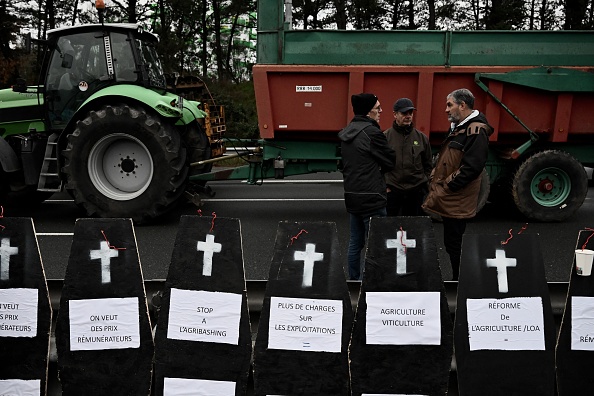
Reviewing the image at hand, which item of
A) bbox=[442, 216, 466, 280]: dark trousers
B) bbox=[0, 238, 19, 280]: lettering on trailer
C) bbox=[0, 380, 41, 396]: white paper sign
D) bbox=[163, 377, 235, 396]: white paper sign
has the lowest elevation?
bbox=[0, 380, 41, 396]: white paper sign

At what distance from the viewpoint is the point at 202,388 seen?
3330 millimetres

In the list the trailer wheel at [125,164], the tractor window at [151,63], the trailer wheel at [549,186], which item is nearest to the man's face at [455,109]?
the trailer wheel at [549,186]

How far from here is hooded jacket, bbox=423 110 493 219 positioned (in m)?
5.04

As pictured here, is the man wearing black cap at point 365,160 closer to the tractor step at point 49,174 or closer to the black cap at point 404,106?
the black cap at point 404,106

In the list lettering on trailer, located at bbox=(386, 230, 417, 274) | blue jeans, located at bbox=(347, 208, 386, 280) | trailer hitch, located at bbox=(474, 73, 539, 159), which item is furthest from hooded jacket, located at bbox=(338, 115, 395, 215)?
trailer hitch, located at bbox=(474, 73, 539, 159)

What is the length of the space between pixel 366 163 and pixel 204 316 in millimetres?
2399

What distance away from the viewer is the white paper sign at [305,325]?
3338mm

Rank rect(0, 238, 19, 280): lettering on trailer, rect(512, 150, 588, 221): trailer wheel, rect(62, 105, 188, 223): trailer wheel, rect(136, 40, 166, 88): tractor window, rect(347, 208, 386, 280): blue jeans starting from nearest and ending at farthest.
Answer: rect(0, 238, 19, 280): lettering on trailer < rect(347, 208, 386, 280): blue jeans < rect(62, 105, 188, 223): trailer wheel < rect(512, 150, 588, 221): trailer wheel < rect(136, 40, 166, 88): tractor window

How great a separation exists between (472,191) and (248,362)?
265 centimetres

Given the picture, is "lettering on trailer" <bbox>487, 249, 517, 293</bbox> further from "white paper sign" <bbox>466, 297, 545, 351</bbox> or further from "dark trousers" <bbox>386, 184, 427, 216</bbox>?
"dark trousers" <bbox>386, 184, 427, 216</bbox>

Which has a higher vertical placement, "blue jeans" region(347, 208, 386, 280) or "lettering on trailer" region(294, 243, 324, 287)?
"lettering on trailer" region(294, 243, 324, 287)

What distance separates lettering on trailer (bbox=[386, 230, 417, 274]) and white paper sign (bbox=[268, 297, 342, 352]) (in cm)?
37

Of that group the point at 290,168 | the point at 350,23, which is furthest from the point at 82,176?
the point at 350,23

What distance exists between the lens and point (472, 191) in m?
5.21
